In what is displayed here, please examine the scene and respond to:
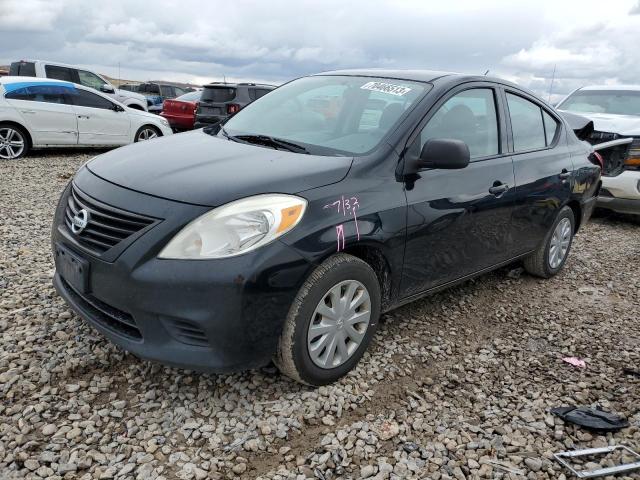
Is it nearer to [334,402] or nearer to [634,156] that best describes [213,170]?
[334,402]

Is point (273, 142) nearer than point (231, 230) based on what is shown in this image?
No

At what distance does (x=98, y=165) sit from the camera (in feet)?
9.91

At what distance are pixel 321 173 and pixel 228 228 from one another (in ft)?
1.99

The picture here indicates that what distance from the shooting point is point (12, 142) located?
366 inches

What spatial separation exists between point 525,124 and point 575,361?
1832 mm

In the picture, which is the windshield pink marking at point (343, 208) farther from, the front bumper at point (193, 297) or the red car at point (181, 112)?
the red car at point (181, 112)

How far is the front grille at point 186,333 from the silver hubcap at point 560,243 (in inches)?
134

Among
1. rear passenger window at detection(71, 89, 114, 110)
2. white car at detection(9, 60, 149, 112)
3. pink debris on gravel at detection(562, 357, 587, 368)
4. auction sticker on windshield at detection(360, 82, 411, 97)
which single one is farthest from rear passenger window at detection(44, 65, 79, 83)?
pink debris on gravel at detection(562, 357, 587, 368)

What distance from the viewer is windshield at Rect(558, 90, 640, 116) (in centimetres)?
805

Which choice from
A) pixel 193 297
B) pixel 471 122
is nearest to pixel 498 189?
pixel 471 122

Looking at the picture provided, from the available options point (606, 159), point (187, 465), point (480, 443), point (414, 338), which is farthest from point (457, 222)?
point (606, 159)

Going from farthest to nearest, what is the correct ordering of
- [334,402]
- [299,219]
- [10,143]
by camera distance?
[10,143] → [334,402] → [299,219]

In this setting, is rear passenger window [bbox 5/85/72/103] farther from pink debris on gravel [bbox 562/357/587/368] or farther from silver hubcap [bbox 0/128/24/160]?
pink debris on gravel [bbox 562/357/587/368]

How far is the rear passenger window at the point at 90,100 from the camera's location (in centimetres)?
1014
